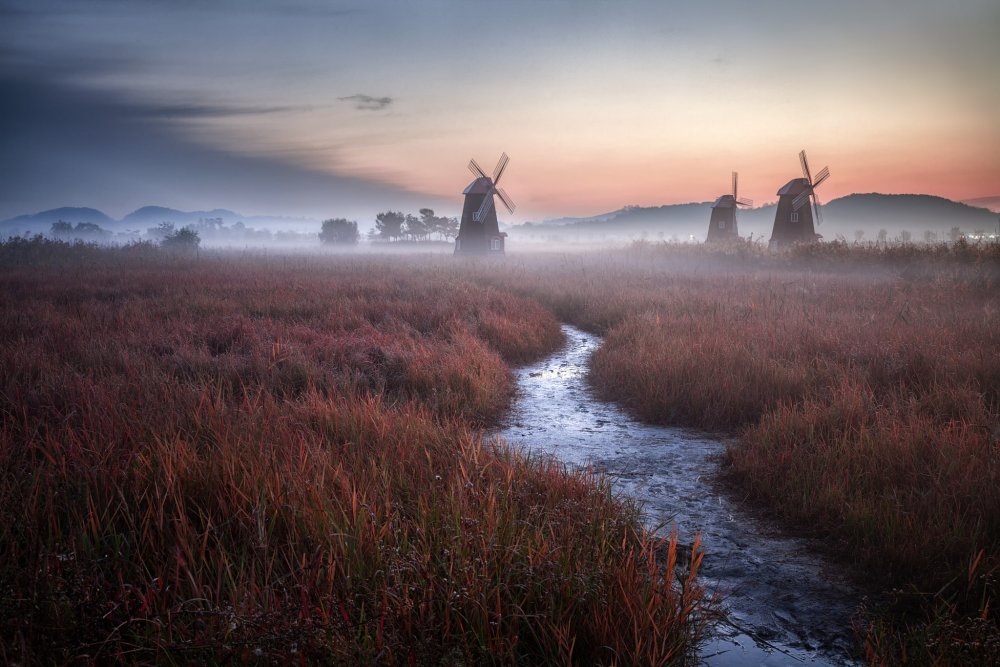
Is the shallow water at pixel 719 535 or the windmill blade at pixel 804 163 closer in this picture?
the shallow water at pixel 719 535

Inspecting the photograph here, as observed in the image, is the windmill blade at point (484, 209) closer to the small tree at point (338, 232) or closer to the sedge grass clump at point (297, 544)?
the sedge grass clump at point (297, 544)

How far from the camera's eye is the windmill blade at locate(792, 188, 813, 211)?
4456 centimetres

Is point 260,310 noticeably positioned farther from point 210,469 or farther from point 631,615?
point 631,615

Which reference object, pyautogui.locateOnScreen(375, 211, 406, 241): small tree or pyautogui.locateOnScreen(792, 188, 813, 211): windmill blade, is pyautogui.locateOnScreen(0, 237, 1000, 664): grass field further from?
pyautogui.locateOnScreen(375, 211, 406, 241): small tree

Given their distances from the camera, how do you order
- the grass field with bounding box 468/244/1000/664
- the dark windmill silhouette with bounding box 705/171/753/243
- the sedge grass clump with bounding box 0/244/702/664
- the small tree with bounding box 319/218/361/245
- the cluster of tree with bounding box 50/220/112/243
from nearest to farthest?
the sedge grass clump with bounding box 0/244/702/664
the grass field with bounding box 468/244/1000/664
the dark windmill silhouette with bounding box 705/171/753/243
the cluster of tree with bounding box 50/220/112/243
the small tree with bounding box 319/218/361/245

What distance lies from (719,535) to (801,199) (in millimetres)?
49857

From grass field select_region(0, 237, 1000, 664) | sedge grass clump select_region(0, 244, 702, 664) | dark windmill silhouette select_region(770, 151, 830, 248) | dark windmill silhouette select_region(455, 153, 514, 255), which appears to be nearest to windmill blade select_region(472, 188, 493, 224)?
dark windmill silhouette select_region(455, 153, 514, 255)

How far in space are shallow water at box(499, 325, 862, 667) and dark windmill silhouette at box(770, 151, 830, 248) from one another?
4566 cm

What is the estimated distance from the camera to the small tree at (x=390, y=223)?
122688mm

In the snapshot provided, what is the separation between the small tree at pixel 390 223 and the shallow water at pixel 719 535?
121 metres

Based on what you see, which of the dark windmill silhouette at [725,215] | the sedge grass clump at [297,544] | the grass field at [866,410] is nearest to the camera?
the sedge grass clump at [297,544]

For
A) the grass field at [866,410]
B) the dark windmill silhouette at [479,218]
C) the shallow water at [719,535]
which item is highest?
the dark windmill silhouette at [479,218]

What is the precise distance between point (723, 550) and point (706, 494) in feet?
3.43

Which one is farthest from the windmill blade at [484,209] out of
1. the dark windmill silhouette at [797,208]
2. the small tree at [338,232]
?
the small tree at [338,232]
